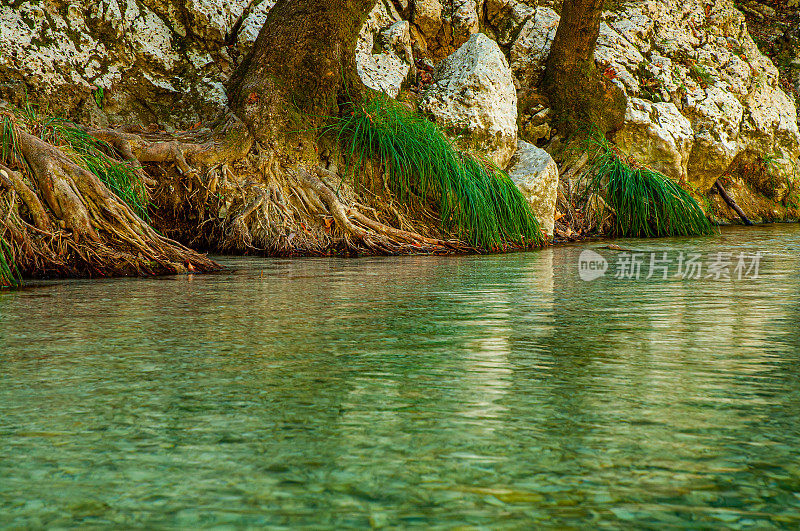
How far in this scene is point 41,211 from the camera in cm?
390

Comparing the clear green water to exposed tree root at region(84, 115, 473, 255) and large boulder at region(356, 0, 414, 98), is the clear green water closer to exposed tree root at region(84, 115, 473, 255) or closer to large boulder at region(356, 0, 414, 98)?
exposed tree root at region(84, 115, 473, 255)

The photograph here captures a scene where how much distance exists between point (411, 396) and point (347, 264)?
338cm

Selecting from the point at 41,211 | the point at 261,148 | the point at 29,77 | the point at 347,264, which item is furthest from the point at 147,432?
the point at 29,77

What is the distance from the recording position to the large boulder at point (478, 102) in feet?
24.8

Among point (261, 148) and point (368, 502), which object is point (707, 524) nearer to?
point (368, 502)

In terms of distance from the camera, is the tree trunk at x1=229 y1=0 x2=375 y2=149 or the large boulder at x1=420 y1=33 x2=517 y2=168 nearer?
the tree trunk at x1=229 y1=0 x2=375 y2=149

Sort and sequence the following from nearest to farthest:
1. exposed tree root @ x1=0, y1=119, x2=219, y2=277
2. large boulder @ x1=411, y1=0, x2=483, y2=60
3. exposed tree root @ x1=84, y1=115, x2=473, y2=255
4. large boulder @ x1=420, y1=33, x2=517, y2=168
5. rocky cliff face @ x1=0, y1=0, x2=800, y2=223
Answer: exposed tree root @ x1=0, y1=119, x2=219, y2=277 → exposed tree root @ x1=84, y1=115, x2=473, y2=255 → rocky cliff face @ x1=0, y1=0, x2=800, y2=223 → large boulder @ x1=420, y1=33, x2=517, y2=168 → large boulder @ x1=411, y1=0, x2=483, y2=60

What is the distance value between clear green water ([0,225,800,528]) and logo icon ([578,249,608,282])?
127 cm

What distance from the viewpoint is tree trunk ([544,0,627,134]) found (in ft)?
29.0

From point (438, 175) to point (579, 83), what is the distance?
11.8 feet

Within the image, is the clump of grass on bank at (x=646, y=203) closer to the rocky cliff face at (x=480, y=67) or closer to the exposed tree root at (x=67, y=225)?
the rocky cliff face at (x=480, y=67)

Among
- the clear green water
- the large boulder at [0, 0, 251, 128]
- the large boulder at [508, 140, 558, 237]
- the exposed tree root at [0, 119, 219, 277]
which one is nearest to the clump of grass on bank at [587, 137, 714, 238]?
the large boulder at [508, 140, 558, 237]

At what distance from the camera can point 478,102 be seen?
7660 millimetres

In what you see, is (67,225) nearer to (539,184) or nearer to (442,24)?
(539,184)
